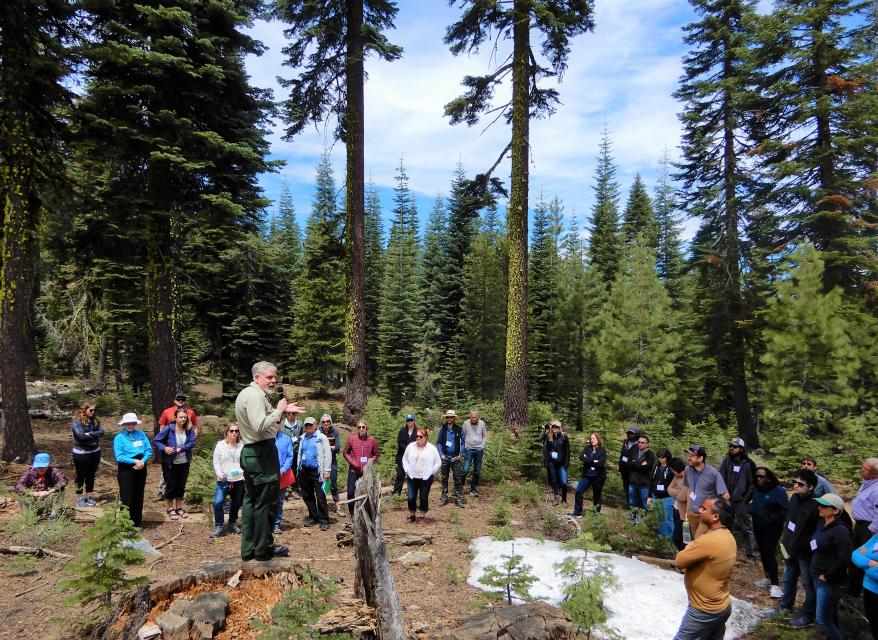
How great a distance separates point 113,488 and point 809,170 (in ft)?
75.7

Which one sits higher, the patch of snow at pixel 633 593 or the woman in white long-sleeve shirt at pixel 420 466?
the woman in white long-sleeve shirt at pixel 420 466

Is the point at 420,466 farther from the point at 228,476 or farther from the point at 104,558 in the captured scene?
the point at 104,558

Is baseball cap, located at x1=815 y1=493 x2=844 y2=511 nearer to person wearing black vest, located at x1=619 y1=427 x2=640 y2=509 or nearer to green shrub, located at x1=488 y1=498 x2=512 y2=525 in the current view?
person wearing black vest, located at x1=619 y1=427 x2=640 y2=509

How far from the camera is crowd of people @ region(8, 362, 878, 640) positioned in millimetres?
4707

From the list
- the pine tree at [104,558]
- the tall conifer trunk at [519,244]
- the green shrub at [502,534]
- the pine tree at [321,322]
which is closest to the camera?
the pine tree at [104,558]

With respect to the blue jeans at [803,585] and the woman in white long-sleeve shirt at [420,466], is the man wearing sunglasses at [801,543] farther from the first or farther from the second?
the woman in white long-sleeve shirt at [420,466]

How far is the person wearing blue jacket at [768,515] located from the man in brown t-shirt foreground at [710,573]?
11.8 ft

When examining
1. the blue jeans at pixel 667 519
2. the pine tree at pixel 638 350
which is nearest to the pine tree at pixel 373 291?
the pine tree at pixel 638 350

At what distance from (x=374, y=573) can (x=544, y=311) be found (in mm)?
28328

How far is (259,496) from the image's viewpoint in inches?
195

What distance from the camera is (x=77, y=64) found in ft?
34.7

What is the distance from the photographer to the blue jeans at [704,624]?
4.32 m

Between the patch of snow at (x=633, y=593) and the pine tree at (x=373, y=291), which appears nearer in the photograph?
the patch of snow at (x=633, y=593)

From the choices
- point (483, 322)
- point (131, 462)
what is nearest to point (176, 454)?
point (131, 462)
